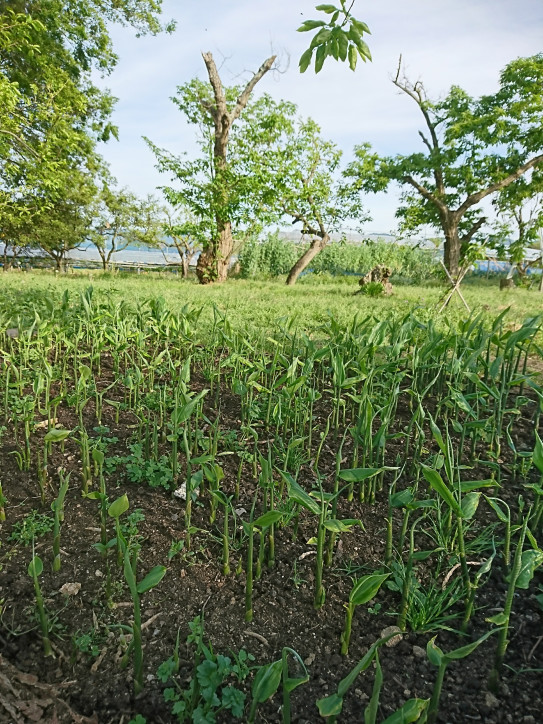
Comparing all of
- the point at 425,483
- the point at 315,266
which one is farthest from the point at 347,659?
the point at 315,266

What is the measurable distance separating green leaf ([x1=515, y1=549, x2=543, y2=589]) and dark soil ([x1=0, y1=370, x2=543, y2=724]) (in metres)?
0.21

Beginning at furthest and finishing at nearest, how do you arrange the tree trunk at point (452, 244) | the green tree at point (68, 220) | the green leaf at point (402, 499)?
the green tree at point (68, 220), the tree trunk at point (452, 244), the green leaf at point (402, 499)

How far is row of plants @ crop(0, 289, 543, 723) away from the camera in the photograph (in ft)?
4.07

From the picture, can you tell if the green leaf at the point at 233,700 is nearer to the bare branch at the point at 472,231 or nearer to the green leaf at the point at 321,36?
the green leaf at the point at 321,36

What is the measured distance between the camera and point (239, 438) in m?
2.44

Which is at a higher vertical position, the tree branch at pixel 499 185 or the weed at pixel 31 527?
the tree branch at pixel 499 185

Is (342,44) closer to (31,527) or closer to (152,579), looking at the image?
(152,579)

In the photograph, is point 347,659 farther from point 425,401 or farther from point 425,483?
point 425,401

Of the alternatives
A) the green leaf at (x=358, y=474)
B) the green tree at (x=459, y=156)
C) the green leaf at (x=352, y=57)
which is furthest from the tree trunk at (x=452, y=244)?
the green leaf at (x=358, y=474)

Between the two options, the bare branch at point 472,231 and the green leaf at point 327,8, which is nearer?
the green leaf at point 327,8

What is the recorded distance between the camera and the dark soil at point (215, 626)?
3.95ft

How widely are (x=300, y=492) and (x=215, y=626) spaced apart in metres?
0.47

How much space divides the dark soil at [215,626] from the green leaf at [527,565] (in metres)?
0.21

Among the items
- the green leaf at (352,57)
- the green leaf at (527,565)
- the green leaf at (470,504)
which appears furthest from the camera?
the green leaf at (352,57)
